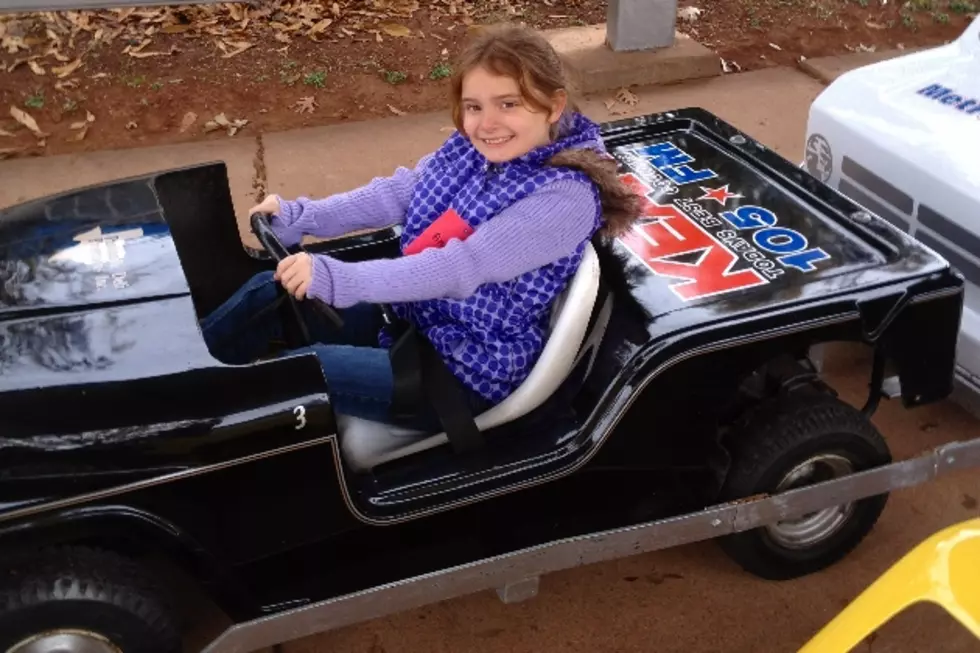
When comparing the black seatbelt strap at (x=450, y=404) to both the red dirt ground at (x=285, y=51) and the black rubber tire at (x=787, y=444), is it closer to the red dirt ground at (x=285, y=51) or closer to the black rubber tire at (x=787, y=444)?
the black rubber tire at (x=787, y=444)

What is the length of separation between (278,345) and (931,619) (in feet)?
5.64

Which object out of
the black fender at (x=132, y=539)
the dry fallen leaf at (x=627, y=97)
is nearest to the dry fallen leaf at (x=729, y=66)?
the dry fallen leaf at (x=627, y=97)

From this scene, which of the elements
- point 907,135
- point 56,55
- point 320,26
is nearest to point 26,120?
point 56,55

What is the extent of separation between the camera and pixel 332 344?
7.66ft

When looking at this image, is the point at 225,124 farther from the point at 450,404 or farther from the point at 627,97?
the point at 450,404

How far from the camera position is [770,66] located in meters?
5.94

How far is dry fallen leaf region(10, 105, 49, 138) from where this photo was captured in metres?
4.95

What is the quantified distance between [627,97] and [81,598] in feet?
13.9

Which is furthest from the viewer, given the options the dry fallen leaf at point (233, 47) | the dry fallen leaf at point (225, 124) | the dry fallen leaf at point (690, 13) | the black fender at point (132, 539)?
the dry fallen leaf at point (690, 13)

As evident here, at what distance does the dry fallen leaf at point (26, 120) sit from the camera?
495 cm

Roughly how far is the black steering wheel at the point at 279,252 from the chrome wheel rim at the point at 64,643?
726 millimetres

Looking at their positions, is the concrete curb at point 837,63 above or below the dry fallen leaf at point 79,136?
below

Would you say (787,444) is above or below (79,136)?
above

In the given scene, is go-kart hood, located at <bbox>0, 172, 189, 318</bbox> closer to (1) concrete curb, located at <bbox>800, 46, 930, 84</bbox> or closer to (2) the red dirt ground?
(2) the red dirt ground
